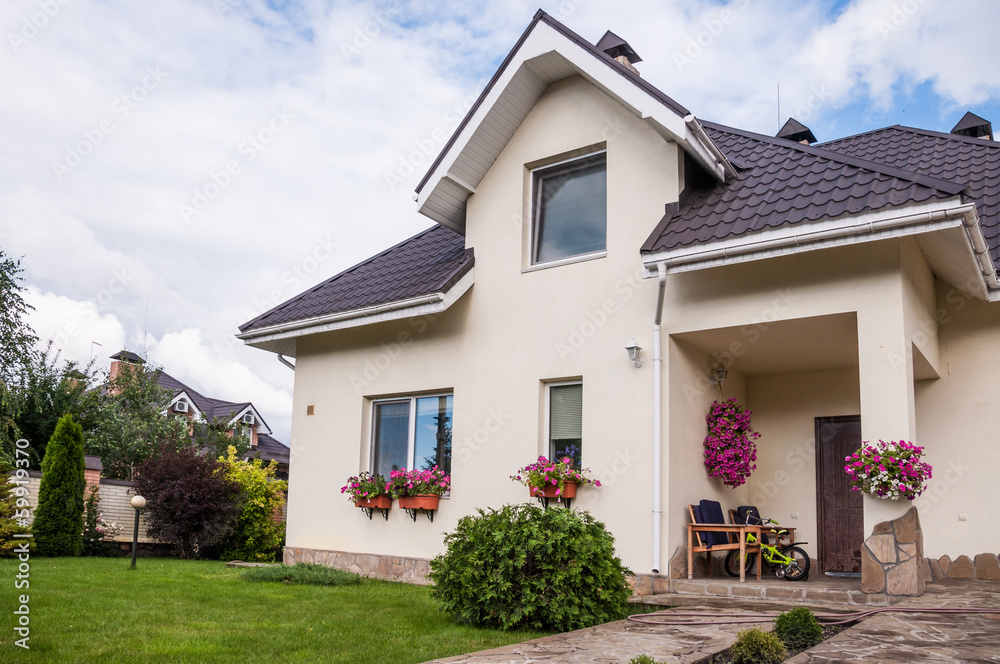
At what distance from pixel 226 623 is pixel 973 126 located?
41.8ft

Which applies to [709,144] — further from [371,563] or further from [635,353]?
[371,563]

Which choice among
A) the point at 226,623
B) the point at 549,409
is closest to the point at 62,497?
the point at 226,623

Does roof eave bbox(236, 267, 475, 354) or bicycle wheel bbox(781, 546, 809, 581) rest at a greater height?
roof eave bbox(236, 267, 475, 354)

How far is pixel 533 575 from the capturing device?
625 centimetres

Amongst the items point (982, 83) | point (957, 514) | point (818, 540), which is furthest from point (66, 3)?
point (982, 83)

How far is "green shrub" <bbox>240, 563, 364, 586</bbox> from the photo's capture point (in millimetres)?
9031

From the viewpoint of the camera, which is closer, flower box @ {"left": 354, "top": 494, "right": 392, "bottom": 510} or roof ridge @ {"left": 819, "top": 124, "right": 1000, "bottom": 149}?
flower box @ {"left": 354, "top": 494, "right": 392, "bottom": 510}

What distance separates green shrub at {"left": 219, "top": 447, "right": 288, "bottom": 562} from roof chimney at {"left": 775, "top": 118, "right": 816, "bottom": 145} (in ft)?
38.4

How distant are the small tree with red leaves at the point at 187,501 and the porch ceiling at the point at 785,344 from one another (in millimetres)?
9786

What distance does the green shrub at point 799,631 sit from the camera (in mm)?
4945

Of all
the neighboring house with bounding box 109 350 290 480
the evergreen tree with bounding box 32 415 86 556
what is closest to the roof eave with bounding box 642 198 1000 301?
the evergreen tree with bounding box 32 415 86 556

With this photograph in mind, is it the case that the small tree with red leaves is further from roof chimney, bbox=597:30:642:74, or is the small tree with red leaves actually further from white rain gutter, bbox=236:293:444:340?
roof chimney, bbox=597:30:642:74

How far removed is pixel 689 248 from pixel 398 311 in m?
3.86

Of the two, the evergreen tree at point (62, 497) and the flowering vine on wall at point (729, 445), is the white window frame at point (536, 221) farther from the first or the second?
the evergreen tree at point (62, 497)
